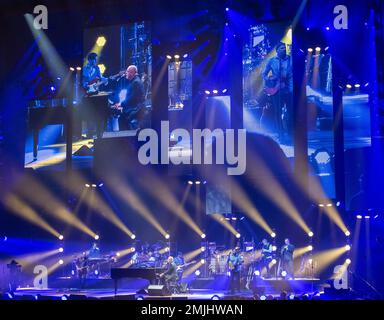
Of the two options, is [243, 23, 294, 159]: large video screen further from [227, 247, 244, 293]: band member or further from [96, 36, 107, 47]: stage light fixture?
[96, 36, 107, 47]: stage light fixture

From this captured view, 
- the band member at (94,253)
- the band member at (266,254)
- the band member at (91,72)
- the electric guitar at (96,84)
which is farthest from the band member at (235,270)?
the band member at (91,72)

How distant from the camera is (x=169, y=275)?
8.95 meters

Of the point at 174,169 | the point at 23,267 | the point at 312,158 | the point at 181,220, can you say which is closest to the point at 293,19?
the point at 312,158

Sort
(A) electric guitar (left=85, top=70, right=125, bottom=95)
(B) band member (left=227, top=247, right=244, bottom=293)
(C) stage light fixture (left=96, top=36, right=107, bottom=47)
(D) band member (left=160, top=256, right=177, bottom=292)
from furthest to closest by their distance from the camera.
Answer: (C) stage light fixture (left=96, top=36, right=107, bottom=47), (A) electric guitar (left=85, top=70, right=125, bottom=95), (B) band member (left=227, top=247, right=244, bottom=293), (D) band member (left=160, top=256, right=177, bottom=292)

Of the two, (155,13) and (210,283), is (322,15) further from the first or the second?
(210,283)

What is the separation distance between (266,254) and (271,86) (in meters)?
2.96

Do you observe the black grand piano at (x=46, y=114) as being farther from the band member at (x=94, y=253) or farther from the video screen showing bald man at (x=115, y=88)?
the band member at (x=94, y=253)

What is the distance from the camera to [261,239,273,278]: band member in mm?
9891

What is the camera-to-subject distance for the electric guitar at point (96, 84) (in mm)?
9828

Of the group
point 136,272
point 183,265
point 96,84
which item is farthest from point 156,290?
point 96,84

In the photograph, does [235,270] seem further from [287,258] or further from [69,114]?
[69,114]

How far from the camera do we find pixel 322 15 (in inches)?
374

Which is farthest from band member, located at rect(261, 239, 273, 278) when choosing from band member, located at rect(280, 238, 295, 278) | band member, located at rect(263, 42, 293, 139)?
band member, located at rect(263, 42, 293, 139)
